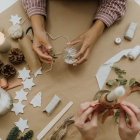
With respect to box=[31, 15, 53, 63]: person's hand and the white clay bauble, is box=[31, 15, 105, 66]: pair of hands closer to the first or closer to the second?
box=[31, 15, 53, 63]: person's hand

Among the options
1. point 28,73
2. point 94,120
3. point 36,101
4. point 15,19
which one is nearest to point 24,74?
point 28,73

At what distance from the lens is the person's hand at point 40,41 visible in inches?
26.3

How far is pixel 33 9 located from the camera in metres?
0.72

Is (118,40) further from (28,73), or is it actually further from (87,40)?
(28,73)

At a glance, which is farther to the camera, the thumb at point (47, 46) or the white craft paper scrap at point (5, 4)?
the white craft paper scrap at point (5, 4)

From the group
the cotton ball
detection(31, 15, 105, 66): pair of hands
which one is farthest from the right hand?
the cotton ball

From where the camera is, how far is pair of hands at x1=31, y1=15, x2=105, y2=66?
671 mm

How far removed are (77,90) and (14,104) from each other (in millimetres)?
267

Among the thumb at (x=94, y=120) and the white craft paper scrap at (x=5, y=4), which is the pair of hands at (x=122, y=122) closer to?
Result: the thumb at (x=94, y=120)

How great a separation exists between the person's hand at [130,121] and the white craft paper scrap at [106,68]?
→ 0.81ft

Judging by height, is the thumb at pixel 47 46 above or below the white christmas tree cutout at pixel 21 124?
above

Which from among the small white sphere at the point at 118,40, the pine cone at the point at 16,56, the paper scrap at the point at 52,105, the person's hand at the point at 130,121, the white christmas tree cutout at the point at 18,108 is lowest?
the person's hand at the point at 130,121

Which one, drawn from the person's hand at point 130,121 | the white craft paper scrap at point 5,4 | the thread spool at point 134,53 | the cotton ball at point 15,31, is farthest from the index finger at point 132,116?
the white craft paper scrap at point 5,4

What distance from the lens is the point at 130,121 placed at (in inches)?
18.0
